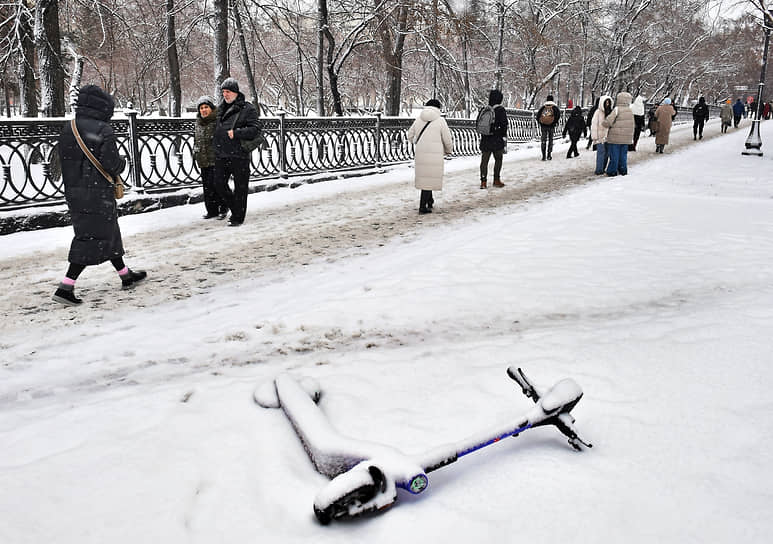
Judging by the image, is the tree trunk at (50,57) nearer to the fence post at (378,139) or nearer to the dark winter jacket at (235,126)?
the dark winter jacket at (235,126)

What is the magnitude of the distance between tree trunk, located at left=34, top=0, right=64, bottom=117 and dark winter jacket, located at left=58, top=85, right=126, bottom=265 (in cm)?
849

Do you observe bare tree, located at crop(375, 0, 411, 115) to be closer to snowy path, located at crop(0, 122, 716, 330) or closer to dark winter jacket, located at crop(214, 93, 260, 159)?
snowy path, located at crop(0, 122, 716, 330)

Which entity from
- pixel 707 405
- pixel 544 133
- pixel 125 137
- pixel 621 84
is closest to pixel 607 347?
pixel 707 405

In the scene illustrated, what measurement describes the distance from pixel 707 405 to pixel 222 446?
240 cm

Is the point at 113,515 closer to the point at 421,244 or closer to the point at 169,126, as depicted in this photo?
the point at 421,244

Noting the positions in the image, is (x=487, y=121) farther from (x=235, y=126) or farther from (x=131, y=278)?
(x=131, y=278)

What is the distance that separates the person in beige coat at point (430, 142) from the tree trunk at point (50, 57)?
26.6 feet

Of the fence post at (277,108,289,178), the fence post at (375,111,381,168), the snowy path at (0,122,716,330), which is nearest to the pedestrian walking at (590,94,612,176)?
the snowy path at (0,122,716,330)

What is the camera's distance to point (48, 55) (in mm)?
11359

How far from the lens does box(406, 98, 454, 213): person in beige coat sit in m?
8.06

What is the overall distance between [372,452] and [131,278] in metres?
3.69

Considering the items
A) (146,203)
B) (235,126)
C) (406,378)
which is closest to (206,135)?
(235,126)

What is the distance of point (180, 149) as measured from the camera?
10406mm

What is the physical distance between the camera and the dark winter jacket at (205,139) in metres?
7.80
